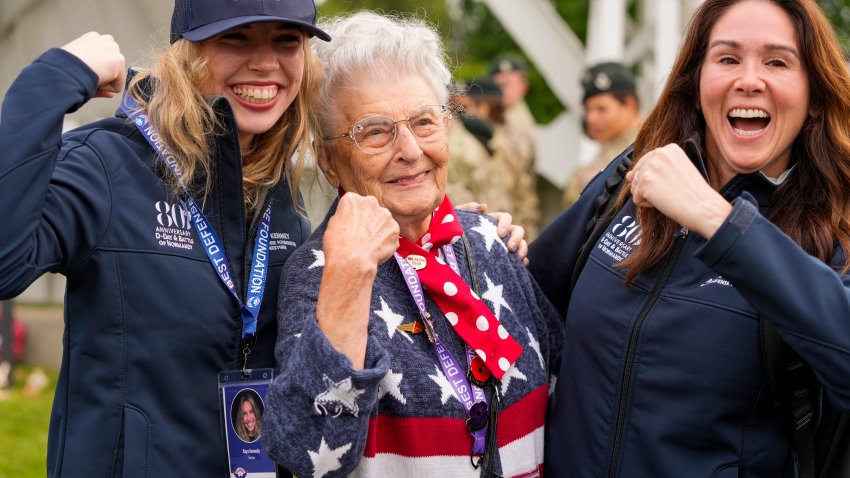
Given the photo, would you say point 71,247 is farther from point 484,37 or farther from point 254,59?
point 484,37

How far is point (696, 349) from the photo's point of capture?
2.90 metres

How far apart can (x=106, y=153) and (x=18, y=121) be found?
0.32 meters

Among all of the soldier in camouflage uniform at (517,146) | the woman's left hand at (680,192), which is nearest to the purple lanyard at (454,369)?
the woman's left hand at (680,192)

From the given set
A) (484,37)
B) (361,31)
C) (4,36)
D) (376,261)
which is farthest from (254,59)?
(484,37)

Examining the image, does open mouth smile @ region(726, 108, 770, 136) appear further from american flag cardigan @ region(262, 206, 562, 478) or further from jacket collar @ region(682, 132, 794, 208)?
american flag cardigan @ region(262, 206, 562, 478)

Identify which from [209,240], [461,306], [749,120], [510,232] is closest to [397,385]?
[461,306]

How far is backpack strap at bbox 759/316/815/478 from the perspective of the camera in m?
2.77

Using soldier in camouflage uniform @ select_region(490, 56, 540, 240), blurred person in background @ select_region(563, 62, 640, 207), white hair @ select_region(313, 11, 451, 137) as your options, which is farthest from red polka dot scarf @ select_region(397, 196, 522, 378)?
soldier in camouflage uniform @ select_region(490, 56, 540, 240)

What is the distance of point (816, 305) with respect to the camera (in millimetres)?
2559

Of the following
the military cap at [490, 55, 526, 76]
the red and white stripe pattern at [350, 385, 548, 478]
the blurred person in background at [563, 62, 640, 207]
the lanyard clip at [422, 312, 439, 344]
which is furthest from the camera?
the military cap at [490, 55, 526, 76]

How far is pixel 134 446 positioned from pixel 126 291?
0.41m

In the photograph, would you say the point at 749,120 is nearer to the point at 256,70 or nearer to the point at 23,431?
the point at 256,70

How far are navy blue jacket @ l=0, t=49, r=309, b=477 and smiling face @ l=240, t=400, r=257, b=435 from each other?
0.08 meters

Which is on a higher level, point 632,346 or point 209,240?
point 209,240
